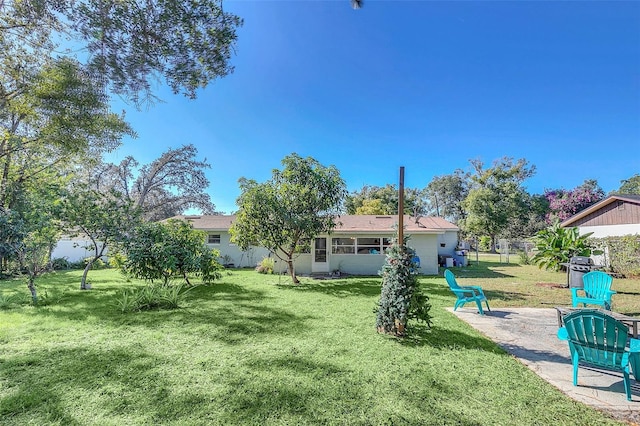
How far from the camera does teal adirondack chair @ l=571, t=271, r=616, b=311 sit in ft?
18.9

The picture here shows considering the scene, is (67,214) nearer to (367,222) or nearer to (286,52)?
(286,52)

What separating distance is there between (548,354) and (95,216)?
11952 mm

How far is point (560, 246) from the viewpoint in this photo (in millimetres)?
13102

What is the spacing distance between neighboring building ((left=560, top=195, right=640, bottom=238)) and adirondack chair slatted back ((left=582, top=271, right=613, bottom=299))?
11723 millimetres

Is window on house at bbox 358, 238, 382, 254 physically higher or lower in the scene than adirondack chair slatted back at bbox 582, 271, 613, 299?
higher

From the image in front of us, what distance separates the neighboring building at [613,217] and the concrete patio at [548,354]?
492 inches

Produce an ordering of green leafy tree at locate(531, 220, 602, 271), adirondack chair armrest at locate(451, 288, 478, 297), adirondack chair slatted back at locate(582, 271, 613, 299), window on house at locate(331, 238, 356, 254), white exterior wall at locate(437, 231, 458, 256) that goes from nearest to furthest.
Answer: adirondack chair slatted back at locate(582, 271, 613, 299) → adirondack chair armrest at locate(451, 288, 478, 297) → green leafy tree at locate(531, 220, 602, 271) → window on house at locate(331, 238, 356, 254) → white exterior wall at locate(437, 231, 458, 256)

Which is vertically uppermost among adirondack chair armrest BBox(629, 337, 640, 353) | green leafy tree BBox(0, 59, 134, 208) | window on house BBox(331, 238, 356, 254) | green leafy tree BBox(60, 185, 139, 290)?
green leafy tree BBox(0, 59, 134, 208)

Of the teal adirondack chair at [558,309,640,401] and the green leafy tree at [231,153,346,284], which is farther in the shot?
the green leafy tree at [231,153,346,284]

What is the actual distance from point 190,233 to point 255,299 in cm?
407

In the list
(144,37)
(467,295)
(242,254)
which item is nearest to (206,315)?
(144,37)

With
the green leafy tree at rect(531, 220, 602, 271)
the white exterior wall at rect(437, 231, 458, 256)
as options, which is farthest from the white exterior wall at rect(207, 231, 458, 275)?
the white exterior wall at rect(437, 231, 458, 256)

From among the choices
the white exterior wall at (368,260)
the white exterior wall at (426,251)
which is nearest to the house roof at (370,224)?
the white exterior wall at (368,260)

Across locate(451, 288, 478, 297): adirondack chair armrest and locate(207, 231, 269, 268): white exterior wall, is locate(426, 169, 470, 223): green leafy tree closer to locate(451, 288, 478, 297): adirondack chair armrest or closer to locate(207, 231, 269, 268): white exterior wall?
locate(207, 231, 269, 268): white exterior wall
